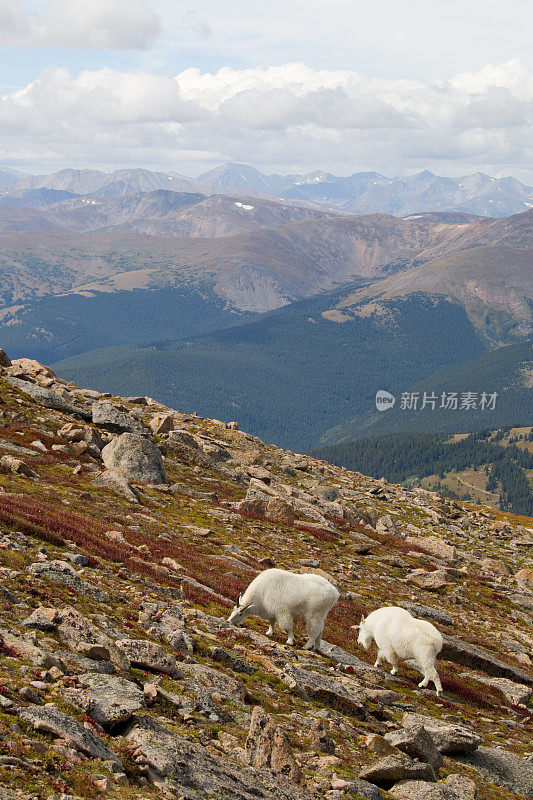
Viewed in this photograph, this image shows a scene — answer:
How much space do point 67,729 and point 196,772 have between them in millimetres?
2385

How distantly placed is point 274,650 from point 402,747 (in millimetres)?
5384

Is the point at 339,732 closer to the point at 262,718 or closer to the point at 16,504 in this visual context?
the point at 262,718

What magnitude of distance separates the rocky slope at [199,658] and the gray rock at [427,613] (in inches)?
5.8

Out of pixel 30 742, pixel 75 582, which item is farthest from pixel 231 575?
pixel 30 742

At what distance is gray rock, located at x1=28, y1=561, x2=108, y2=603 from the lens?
58.1 feet

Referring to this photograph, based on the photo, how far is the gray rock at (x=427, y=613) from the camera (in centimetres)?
3666

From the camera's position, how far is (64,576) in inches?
715

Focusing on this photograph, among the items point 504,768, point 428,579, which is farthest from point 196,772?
point 428,579

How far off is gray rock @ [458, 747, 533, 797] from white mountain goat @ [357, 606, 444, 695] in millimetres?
4580

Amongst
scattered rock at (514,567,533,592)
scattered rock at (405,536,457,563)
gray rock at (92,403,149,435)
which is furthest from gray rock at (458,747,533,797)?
scattered rock at (514,567,533,592)

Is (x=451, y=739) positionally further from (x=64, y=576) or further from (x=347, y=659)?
(x=64, y=576)

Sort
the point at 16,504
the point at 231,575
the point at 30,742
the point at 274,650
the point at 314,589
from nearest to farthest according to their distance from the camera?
1. the point at 30,742
2. the point at 274,650
3. the point at 314,589
4. the point at 16,504
5. the point at 231,575

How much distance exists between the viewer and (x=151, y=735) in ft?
38.2

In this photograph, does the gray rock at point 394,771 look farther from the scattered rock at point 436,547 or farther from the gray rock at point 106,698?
the scattered rock at point 436,547
